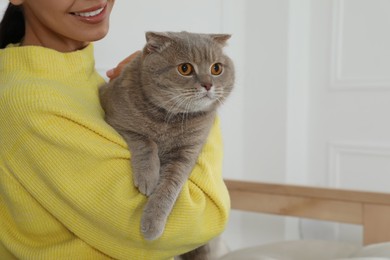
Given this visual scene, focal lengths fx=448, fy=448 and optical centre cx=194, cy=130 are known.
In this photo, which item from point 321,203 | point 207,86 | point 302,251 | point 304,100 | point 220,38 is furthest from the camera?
point 304,100

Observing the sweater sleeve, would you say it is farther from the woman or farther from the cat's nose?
the cat's nose

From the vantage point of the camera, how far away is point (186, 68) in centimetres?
99

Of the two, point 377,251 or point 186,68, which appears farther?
point 377,251

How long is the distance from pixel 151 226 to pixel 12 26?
67 cm

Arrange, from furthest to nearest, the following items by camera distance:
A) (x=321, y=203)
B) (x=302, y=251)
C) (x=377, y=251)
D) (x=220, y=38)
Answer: (x=321, y=203) → (x=302, y=251) → (x=377, y=251) → (x=220, y=38)

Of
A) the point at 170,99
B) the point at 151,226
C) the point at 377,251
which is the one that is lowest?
the point at 377,251

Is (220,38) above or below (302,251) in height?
above

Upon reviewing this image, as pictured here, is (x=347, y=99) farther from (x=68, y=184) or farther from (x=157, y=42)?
(x=68, y=184)

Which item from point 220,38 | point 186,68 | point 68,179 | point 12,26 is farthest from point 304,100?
point 68,179

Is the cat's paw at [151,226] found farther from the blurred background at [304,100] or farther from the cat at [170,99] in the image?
the blurred background at [304,100]

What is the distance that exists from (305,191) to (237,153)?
61 cm

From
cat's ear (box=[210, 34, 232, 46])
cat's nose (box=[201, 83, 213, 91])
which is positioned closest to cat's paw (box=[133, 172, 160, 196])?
cat's nose (box=[201, 83, 213, 91])

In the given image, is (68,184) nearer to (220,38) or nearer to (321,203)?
(220,38)

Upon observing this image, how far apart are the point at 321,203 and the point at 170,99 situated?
0.91 metres
